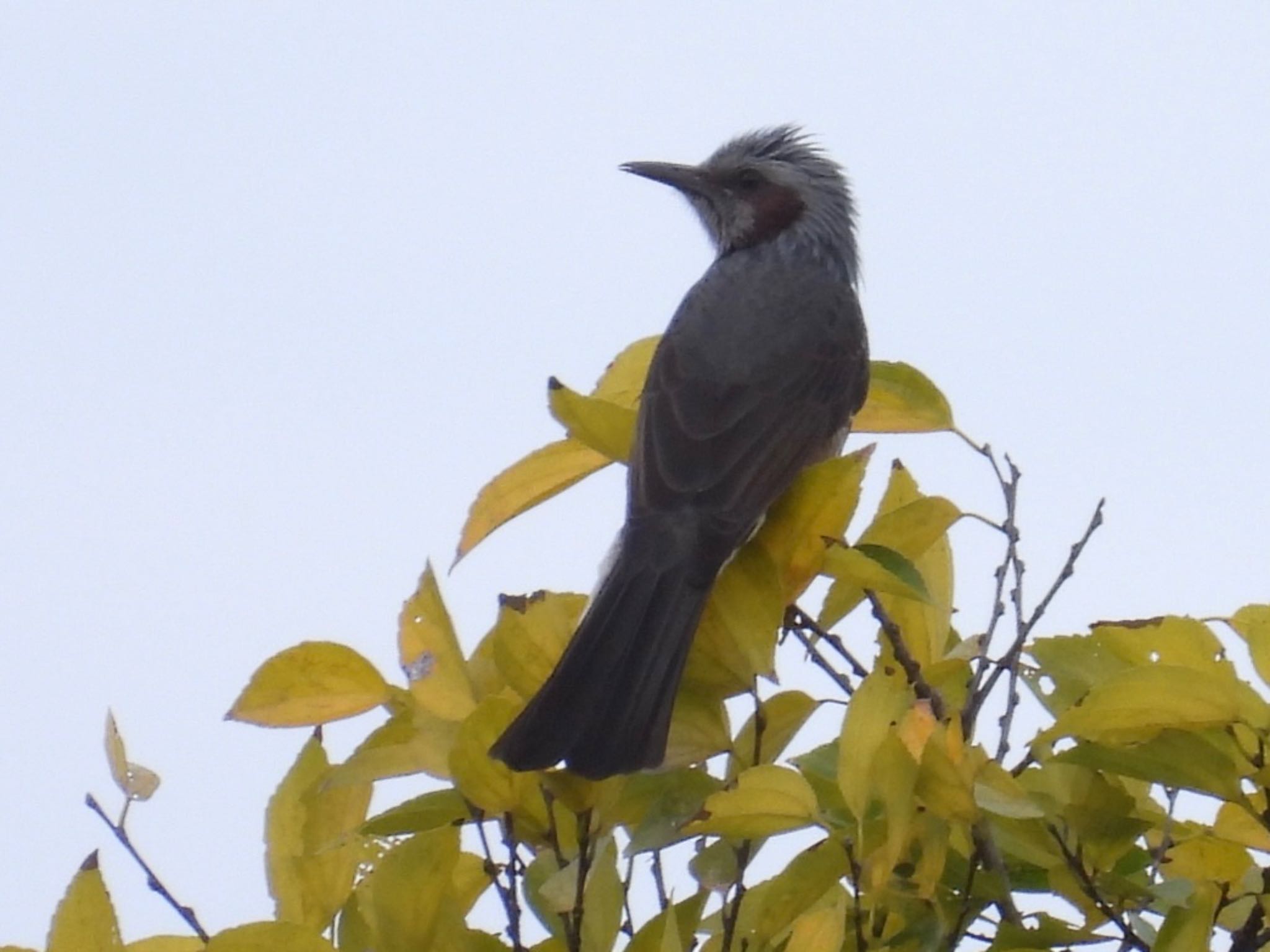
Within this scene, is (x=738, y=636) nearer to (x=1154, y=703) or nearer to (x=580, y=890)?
(x=580, y=890)

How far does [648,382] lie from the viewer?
14.9ft

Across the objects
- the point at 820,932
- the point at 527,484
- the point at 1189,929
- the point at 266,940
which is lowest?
the point at 1189,929

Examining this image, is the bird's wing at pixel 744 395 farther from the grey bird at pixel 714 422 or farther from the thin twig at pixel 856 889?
the thin twig at pixel 856 889

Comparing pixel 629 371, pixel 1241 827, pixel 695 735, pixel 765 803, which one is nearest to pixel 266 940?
pixel 765 803

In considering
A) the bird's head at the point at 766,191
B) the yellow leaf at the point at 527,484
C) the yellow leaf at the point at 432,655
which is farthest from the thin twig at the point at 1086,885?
the bird's head at the point at 766,191

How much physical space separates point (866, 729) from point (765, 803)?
0.59ft

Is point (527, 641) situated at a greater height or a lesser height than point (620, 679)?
greater

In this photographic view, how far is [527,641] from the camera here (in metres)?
2.59

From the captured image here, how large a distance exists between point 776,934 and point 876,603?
67cm

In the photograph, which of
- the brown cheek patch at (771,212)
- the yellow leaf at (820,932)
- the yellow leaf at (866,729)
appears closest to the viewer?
the yellow leaf at (820,932)

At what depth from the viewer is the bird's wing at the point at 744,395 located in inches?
165

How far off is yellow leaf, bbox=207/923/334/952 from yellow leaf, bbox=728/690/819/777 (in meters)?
0.71

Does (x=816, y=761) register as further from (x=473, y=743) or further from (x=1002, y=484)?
(x=1002, y=484)

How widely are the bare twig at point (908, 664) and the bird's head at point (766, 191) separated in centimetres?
351
